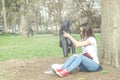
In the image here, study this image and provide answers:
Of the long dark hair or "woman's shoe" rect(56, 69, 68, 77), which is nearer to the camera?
"woman's shoe" rect(56, 69, 68, 77)

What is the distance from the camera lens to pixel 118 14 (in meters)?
9.12

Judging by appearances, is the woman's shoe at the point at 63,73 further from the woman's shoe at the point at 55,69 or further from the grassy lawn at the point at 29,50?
the grassy lawn at the point at 29,50

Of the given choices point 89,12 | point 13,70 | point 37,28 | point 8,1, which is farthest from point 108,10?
point 37,28

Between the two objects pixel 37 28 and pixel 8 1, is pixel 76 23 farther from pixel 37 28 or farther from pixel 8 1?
pixel 37 28

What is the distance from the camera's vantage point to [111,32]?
9102 millimetres

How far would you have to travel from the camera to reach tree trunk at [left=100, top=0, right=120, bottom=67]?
9.04 m

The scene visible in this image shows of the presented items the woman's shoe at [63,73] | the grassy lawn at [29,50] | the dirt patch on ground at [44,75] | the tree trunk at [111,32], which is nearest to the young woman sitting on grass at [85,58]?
the woman's shoe at [63,73]

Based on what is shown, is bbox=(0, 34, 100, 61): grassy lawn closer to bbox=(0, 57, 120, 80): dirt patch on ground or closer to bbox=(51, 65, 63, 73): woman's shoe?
bbox=(0, 57, 120, 80): dirt patch on ground

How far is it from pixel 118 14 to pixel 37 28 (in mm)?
58006

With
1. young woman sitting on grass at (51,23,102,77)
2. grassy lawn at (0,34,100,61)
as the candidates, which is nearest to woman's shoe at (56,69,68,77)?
young woman sitting on grass at (51,23,102,77)

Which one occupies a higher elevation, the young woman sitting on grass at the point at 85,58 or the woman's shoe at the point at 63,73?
the young woman sitting on grass at the point at 85,58

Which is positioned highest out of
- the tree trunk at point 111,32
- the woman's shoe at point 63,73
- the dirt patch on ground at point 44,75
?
the tree trunk at point 111,32

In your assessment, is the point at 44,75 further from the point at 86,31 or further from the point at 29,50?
the point at 29,50

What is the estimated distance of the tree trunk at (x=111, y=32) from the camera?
9.04 m
